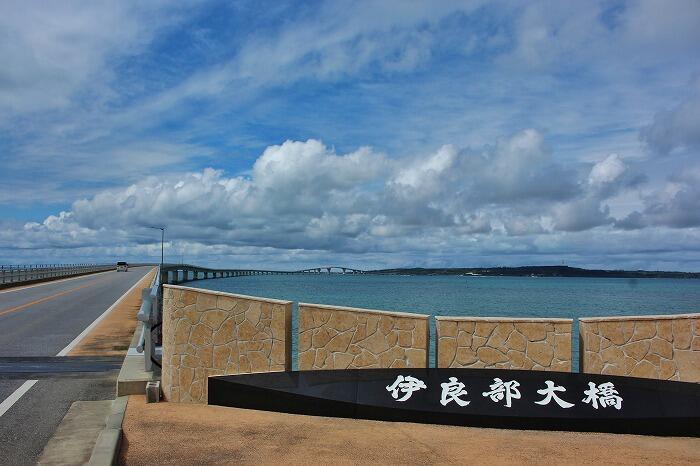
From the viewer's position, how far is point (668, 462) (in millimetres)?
7820

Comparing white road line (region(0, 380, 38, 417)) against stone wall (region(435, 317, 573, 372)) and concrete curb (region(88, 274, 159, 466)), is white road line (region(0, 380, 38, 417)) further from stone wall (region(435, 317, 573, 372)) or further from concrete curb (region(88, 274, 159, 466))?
stone wall (region(435, 317, 573, 372))

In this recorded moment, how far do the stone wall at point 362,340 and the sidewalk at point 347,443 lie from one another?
860 millimetres

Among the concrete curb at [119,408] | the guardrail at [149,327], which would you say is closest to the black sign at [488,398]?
the concrete curb at [119,408]

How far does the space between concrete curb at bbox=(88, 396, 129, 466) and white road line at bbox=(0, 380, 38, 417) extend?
5.77ft

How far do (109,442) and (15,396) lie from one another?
4.06 meters

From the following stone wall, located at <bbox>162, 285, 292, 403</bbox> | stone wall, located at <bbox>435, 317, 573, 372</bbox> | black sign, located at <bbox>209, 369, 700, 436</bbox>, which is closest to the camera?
black sign, located at <bbox>209, 369, 700, 436</bbox>

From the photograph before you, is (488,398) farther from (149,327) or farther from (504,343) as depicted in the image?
(149,327)

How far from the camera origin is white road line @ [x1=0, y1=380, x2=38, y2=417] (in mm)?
9734

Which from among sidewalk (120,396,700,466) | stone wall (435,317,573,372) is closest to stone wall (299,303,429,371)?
stone wall (435,317,573,372)

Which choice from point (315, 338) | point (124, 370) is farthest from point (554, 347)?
point (124, 370)

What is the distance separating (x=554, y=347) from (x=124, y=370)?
708 cm

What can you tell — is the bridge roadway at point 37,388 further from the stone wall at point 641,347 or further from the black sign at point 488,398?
the stone wall at point 641,347

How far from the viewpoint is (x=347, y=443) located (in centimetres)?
816

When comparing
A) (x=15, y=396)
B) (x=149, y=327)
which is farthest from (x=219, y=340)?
(x=15, y=396)
